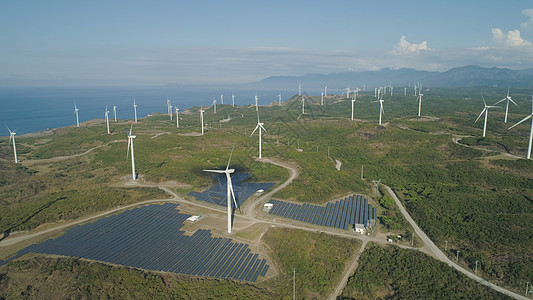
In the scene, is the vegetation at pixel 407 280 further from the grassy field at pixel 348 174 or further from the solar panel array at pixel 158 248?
the solar panel array at pixel 158 248

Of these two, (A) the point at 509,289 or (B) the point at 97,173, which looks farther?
(B) the point at 97,173

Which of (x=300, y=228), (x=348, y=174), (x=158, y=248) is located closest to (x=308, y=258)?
(x=300, y=228)

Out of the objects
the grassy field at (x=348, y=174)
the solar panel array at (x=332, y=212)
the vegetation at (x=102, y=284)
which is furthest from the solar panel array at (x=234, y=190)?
the vegetation at (x=102, y=284)

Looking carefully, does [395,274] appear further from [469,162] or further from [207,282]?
[469,162]

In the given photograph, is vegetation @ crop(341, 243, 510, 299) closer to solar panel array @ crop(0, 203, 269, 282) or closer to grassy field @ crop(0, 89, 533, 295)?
grassy field @ crop(0, 89, 533, 295)

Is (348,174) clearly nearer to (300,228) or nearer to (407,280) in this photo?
(300,228)

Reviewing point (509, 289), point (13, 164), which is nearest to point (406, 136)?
point (509, 289)
